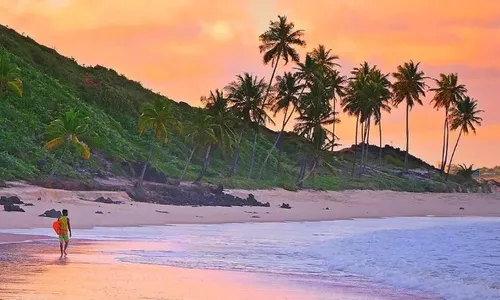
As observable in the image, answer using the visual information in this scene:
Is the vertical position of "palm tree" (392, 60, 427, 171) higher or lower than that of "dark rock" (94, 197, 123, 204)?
higher

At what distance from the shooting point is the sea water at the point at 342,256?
46.8 feet

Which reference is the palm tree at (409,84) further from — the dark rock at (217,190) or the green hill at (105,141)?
the dark rock at (217,190)

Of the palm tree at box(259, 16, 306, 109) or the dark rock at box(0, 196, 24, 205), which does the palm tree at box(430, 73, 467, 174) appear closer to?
the palm tree at box(259, 16, 306, 109)

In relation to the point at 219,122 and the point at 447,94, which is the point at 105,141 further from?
the point at 447,94

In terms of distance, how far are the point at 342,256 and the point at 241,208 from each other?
2203cm

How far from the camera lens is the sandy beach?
30019 mm

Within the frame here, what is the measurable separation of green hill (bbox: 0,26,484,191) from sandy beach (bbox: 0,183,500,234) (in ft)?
9.33

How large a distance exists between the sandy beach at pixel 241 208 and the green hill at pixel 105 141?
9.33 feet

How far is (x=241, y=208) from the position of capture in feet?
137

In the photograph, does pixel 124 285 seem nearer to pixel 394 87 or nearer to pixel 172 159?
pixel 172 159

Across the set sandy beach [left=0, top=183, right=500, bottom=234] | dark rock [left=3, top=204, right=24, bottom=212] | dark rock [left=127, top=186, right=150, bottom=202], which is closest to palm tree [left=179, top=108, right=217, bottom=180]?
sandy beach [left=0, top=183, right=500, bottom=234]

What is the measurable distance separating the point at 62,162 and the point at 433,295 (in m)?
34.2

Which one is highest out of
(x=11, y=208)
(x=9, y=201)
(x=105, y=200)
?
(x=105, y=200)

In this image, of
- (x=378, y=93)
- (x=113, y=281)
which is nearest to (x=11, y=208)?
(x=113, y=281)
